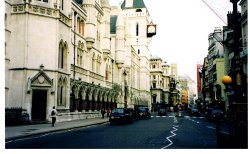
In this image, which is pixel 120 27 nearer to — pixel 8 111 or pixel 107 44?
pixel 107 44

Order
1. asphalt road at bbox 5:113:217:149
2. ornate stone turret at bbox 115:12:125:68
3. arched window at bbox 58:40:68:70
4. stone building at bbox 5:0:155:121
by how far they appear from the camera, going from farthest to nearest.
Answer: ornate stone turret at bbox 115:12:125:68, arched window at bbox 58:40:68:70, stone building at bbox 5:0:155:121, asphalt road at bbox 5:113:217:149

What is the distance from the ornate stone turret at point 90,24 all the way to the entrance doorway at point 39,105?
14.4 m

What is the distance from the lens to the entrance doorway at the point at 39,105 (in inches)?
1193

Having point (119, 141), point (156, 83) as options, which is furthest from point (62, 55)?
point (156, 83)

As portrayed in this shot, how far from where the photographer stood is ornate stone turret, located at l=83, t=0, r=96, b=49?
1726 inches

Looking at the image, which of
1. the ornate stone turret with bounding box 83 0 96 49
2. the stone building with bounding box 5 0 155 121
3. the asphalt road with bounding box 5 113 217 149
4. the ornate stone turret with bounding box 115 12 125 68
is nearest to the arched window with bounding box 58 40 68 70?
the stone building with bounding box 5 0 155 121

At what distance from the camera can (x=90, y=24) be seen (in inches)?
1756

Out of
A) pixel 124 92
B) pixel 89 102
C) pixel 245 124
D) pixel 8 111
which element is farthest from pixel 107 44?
pixel 245 124

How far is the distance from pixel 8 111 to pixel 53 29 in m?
9.16

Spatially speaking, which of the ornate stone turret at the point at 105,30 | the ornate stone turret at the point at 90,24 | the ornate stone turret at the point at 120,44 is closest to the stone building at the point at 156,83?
the ornate stone turret at the point at 120,44

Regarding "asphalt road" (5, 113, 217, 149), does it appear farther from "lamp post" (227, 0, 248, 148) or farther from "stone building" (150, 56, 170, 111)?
"stone building" (150, 56, 170, 111)

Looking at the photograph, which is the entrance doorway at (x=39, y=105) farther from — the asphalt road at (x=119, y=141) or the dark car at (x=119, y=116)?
the asphalt road at (x=119, y=141)

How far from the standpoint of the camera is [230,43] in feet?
169

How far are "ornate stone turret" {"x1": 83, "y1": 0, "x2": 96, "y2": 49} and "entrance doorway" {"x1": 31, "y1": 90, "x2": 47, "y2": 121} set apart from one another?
1445 centimetres
